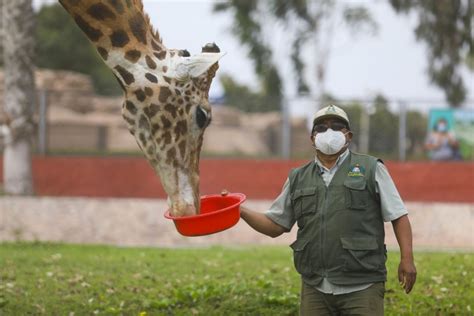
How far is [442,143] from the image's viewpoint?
58.7 feet

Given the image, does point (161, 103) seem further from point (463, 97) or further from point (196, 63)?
point (463, 97)

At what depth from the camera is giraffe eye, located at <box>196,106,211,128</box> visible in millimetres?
4988

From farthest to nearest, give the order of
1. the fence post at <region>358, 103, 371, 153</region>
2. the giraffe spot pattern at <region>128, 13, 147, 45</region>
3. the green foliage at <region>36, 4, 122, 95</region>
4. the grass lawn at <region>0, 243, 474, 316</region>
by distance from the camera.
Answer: the green foliage at <region>36, 4, 122, 95</region>
the fence post at <region>358, 103, 371, 153</region>
the grass lawn at <region>0, 243, 474, 316</region>
the giraffe spot pattern at <region>128, 13, 147, 45</region>

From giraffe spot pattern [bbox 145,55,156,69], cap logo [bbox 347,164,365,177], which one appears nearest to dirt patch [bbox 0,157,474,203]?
giraffe spot pattern [bbox 145,55,156,69]

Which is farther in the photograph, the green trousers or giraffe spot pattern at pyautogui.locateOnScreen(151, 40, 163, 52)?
giraffe spot pattern at pyautogui.locateOnScreen(151, 40, 163, 52)

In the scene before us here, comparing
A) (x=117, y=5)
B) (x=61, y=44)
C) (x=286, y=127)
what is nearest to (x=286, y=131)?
(x=286, y=127)

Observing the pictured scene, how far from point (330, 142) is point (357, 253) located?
2.10 ft

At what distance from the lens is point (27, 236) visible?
13.2 m

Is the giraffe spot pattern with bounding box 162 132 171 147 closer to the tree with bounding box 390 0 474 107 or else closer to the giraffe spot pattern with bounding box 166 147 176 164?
the giraffe spot pattern with bounding box 166 147 176 164

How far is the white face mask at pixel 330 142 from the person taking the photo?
182 inches

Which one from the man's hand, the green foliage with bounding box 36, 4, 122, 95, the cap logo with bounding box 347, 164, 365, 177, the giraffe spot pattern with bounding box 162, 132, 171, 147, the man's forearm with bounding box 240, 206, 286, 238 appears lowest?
the man's hand

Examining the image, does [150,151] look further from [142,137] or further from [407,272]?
[407,272]

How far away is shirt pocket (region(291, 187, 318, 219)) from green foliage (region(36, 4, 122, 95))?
124 ft

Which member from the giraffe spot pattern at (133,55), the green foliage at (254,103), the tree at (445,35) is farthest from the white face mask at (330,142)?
the tree at (445,35)
